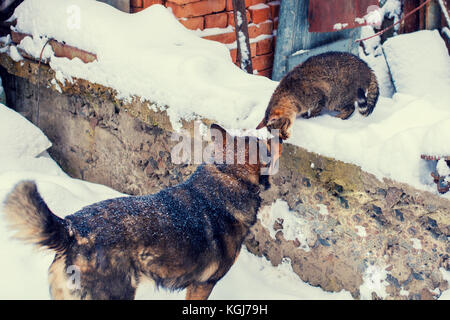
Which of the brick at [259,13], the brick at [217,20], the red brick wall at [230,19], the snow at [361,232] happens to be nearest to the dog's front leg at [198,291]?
the snow at [361,232]

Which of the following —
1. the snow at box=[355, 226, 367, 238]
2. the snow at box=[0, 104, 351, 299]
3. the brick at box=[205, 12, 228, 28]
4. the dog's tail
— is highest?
the brick at box=[205, 12, 228, 28]

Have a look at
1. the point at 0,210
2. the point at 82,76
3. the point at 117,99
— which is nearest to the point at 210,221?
the point at 0,210

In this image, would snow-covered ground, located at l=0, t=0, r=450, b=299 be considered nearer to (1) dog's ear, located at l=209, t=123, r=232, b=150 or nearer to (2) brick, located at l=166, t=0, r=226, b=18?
(2) brick, located at l=166, t=0, r=226, b=18

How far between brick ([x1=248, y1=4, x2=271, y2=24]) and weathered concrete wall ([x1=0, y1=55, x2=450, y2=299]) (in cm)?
200

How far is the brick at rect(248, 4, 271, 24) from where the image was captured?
493 cm

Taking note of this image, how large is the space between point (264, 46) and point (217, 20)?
822 mm

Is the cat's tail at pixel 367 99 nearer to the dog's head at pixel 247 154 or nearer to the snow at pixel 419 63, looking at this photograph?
the dog's head at pixel 247 154

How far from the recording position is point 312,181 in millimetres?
2809

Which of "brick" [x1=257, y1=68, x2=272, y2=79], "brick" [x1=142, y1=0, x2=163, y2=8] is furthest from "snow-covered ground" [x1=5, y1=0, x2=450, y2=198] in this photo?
"brick" [x1=257, y1=68, x2=272, y2=79]

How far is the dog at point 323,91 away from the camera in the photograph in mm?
2852

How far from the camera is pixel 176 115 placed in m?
3.36

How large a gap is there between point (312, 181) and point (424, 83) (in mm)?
3747

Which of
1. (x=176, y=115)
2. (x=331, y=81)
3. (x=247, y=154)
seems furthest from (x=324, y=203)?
(x=176, y=115)
